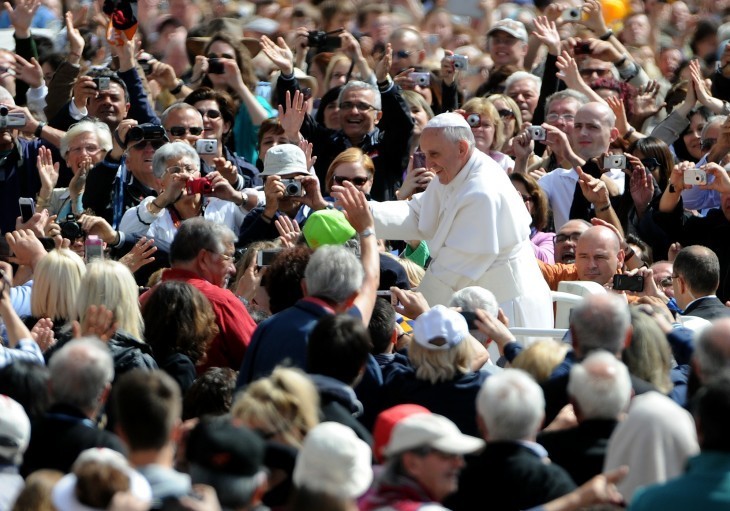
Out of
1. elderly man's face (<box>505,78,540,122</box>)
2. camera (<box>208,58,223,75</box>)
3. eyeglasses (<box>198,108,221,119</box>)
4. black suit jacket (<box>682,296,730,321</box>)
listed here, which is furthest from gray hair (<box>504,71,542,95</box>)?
black suit jacket (<box>682,296,730,321</box>)

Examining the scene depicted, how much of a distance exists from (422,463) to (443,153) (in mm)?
3459

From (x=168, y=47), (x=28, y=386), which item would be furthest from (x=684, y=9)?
(x=28, y=386)

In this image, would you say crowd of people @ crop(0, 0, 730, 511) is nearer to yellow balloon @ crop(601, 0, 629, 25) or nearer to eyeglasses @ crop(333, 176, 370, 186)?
eyeglasses @ crop(333, 176, 370, 186)

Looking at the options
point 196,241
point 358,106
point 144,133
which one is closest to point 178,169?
point 144,133

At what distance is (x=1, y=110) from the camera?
9.99m

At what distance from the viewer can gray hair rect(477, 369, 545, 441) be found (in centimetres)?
523

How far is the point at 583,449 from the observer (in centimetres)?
549

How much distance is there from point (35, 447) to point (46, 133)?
5568 millimetres

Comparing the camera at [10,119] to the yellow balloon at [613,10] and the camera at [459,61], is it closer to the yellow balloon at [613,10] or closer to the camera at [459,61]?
the camera at [459,61]

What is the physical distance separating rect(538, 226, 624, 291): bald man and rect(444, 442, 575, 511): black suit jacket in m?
3.83

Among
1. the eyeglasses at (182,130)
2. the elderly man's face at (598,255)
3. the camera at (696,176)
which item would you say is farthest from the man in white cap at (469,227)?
the eyeglasses at (182,130)

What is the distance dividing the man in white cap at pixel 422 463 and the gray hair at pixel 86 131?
562 cm

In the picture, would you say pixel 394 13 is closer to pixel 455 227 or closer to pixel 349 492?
pixel 455 227

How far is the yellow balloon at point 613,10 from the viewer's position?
1705 centimetres
